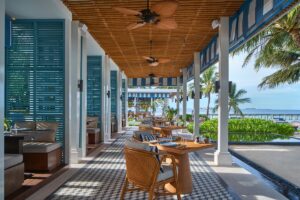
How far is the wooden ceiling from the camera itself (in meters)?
5.81

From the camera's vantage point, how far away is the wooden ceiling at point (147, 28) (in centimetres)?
581

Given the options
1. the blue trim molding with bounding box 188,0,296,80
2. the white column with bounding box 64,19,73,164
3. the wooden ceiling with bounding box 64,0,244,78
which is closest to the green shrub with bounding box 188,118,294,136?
the wooden ceiling with bounding box 64,0,244,78

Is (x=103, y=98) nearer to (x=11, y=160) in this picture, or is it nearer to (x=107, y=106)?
(x=107, y=106)

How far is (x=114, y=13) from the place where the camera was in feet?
20.7

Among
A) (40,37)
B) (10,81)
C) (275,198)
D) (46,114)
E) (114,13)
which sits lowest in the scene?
(275,198)

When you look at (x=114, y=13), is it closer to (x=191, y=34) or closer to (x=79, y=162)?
(x=191, y=34)

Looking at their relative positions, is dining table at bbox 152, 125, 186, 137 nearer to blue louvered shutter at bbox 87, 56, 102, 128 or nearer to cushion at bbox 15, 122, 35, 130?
blue louvered shutter at bbox 87, 56, 102, 128

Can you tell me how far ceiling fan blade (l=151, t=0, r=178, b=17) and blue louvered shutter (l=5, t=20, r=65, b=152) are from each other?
245 cm

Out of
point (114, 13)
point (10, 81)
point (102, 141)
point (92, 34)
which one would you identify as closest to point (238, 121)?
point (102, 141)

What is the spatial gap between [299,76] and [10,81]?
10226 mm

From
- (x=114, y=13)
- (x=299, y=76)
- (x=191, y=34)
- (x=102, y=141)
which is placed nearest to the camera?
(x=114, y=13)

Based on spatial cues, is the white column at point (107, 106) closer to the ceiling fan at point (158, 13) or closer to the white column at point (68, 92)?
the white column at point (68, 92)

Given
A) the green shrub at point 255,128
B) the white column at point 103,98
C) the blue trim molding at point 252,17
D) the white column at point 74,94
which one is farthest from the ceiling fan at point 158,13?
the green shrub at point 255,128

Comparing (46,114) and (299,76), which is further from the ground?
(299,76)
